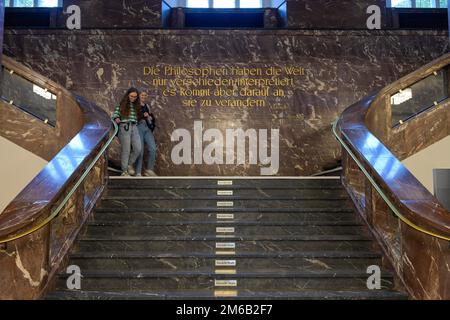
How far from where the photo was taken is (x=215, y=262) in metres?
6.13

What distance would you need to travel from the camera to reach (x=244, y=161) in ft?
37.4

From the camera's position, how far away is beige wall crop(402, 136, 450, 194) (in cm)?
854

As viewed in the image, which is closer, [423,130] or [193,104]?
[423,130]

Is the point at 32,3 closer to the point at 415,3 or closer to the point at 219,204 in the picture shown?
the point at 415,3

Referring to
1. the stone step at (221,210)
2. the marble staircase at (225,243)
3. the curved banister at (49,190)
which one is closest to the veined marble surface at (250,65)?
the curved banister at (49,190)

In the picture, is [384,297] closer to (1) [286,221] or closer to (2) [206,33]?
(1) [286,221]

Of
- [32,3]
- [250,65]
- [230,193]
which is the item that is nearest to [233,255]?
[230,193]

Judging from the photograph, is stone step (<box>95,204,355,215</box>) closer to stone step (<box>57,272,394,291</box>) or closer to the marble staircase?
the marble staircase

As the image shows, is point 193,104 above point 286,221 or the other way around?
above

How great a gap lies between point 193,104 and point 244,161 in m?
1.39

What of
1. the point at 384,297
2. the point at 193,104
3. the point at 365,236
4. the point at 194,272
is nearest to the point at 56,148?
the point at 193,104

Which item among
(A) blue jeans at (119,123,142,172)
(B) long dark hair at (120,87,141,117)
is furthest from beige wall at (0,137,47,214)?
(B) long dark hair at (120,87,141,117)

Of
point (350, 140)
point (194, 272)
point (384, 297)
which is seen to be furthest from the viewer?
point (350, 140)

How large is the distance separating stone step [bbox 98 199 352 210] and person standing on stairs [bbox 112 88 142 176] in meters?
1.83
